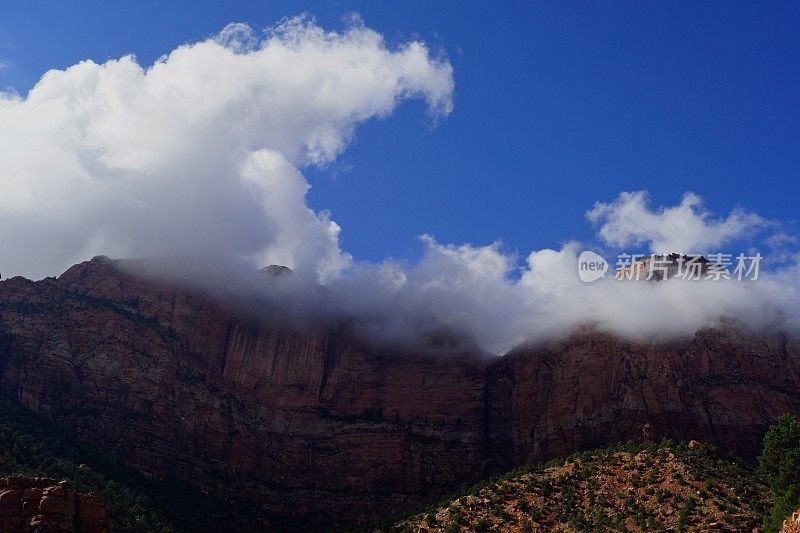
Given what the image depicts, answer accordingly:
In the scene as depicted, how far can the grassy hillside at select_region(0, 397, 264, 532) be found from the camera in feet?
301

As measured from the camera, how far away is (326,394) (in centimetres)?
14612

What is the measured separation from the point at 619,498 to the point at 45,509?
53389 mm

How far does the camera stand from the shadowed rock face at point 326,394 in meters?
123

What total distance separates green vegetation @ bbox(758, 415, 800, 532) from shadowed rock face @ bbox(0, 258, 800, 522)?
42.9 metres

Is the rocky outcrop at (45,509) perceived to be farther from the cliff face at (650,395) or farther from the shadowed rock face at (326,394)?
the cliff face at (650,395)

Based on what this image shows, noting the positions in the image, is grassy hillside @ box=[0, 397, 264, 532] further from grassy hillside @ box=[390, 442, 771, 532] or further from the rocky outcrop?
grassy hillside @ box=[390, 442, 771, 532]

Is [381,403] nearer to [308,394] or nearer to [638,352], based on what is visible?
[308,394]

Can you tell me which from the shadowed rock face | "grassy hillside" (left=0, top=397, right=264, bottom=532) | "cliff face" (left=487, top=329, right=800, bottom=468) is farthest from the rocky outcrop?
"cliff face" (left=487, top=329, right=800, bottom=468)

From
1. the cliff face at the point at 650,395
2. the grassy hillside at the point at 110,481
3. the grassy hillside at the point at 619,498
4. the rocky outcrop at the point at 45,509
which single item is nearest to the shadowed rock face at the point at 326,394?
the cliff face at the point at 650,395

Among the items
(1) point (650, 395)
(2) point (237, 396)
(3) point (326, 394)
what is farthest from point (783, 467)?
(2) point (237, 396)

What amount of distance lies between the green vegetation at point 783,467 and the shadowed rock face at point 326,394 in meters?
42.9

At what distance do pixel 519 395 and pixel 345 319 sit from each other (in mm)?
34888

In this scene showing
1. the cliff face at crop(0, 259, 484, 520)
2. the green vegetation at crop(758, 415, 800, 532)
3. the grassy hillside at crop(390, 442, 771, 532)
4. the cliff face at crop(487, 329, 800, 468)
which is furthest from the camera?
the cliff face at crop(0, 259, 484, 520)

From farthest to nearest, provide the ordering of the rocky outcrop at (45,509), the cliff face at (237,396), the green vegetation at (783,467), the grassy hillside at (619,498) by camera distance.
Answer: the cliff face at (237,396), the grassy hillside at (619,498), the green vegetation at (783,467), the rocky outcrop at (45,509)
